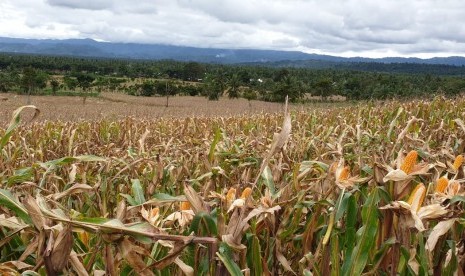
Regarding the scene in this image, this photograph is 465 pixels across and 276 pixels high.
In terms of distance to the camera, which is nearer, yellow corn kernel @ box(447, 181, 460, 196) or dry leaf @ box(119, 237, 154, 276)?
dry leaf @ box(119, 237, 154, 276)

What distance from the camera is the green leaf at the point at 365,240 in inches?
40.4

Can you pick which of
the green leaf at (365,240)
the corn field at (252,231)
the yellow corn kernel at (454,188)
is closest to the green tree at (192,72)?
the corn field at (252,231)

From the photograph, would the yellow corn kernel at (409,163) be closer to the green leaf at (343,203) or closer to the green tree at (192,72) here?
the green leaf at (343,203)

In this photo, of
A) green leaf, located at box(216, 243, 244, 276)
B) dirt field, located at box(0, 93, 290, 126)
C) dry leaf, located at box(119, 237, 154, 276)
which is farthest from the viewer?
dirt field, located at box(0, 93, 290, 126)

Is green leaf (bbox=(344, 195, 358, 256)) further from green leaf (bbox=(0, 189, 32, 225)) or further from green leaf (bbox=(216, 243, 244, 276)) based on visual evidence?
green leaf (bbox=(0, 189, 32, 225))

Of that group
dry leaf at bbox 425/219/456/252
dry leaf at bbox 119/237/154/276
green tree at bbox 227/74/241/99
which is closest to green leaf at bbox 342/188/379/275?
dry leaf at bbox 425/219/456/252

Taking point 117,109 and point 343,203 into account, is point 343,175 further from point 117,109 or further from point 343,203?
point 117,109

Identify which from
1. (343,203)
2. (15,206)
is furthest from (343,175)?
(15,206)

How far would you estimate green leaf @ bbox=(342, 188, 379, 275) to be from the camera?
3.37 feet

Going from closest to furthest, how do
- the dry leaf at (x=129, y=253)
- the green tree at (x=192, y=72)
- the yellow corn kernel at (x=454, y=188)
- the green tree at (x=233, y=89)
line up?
1. the dry leaf at (x=129, y=253)
2. the yellow corn kernel at (x=454, y=188)
3. the green tree at (x=233, y=89)
4. the green tree at (x=192, y=72)

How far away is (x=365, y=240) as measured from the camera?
103 cm

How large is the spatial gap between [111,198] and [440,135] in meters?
3.50

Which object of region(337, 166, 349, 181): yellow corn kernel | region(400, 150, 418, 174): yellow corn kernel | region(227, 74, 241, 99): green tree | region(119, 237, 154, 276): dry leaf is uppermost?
region(400, 150, 418, 174): yellow corn kernel

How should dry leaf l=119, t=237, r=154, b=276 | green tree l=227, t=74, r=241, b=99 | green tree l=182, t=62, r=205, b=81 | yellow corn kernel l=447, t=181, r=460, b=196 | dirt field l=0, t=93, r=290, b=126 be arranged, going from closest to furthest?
dry leaf l=119, t=237, r=154, b=276 → yellow corn kernel l=447, t=181, r=460, b=196 → dirt field l=0, t=93, r=290, b=126 → green tree l=227, t=74, r=241, b=99 → green tree l=182, t=62, r=205, b=81
